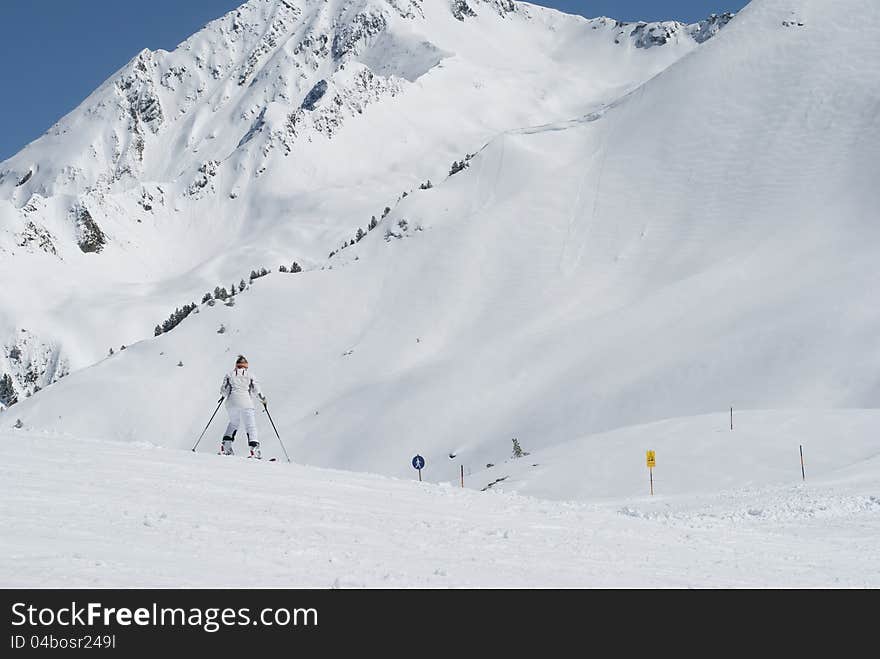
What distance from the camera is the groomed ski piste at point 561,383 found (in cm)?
973

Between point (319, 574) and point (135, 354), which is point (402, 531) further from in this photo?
point (135, 354)

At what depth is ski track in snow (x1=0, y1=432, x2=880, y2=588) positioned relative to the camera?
7656mm

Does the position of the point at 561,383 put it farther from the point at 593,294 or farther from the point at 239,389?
the point at 239,389

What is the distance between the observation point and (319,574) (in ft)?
25.4

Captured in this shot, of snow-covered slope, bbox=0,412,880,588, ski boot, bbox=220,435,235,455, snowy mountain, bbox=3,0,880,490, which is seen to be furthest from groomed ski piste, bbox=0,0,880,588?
ski boot, bbox=220,435,235,455

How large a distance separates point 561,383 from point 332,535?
5256 cm

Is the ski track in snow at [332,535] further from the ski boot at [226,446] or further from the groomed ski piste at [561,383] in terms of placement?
the ski boot at [226,446]

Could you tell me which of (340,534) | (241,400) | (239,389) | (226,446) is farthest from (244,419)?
(340,534)

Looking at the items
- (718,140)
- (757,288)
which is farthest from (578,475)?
(718,140)

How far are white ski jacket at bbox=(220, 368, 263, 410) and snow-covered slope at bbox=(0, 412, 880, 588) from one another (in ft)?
5.10

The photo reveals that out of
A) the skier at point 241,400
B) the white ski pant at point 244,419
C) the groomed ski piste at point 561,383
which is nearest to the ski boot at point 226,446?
the skier at point 241,400

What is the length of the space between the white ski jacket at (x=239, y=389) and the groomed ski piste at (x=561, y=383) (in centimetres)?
127
